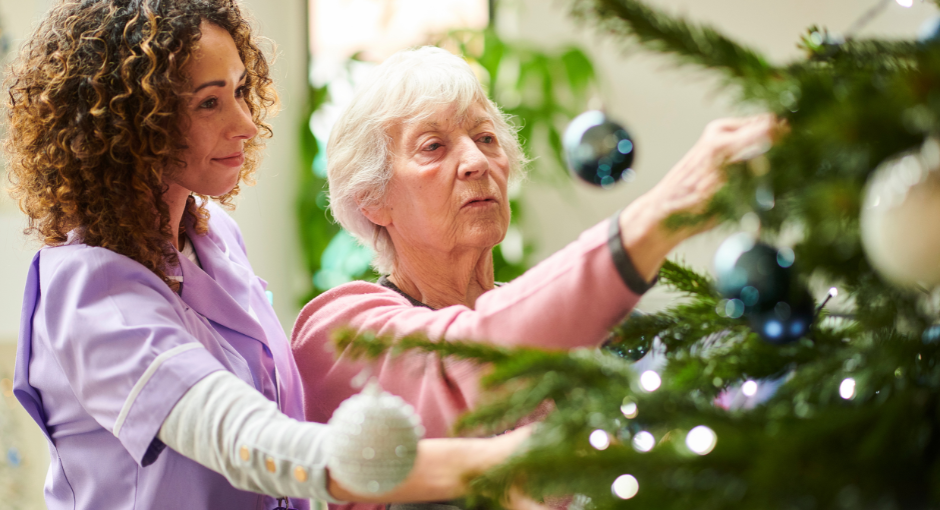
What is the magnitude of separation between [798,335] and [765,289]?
4 cm

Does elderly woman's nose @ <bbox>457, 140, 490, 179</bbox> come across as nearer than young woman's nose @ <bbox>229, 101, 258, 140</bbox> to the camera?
No

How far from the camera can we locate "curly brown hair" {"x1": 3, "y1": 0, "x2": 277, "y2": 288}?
0.95m

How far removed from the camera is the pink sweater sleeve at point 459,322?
0.65 metres

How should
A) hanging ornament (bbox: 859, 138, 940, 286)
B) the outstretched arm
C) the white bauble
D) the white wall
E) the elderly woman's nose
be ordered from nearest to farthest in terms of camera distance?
hanging ornament (bbox: 859, 138, 940, 286) < the white bauble < the outstretched arm < the elderly woman's nose < the white wall

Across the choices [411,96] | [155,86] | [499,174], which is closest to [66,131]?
[155,86]

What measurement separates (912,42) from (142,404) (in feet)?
2.44

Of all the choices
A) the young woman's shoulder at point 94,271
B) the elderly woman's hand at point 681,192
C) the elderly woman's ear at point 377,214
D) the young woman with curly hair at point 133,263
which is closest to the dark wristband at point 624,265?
the elderly woman's hand at point 681,192

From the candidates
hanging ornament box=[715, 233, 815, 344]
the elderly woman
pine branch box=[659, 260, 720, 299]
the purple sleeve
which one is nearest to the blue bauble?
hanging ornament box=[715, 233, 815, 344]

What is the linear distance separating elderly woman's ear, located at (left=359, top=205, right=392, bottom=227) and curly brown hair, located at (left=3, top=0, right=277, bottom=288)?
0.36m

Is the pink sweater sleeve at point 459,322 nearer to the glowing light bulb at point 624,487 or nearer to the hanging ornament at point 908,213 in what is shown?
the glowing light bulb at point 624,487

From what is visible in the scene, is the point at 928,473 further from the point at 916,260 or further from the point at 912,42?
the point at 912,42

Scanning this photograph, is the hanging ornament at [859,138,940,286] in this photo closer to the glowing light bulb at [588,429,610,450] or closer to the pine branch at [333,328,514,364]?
the pine branch at [333,328,514,364]

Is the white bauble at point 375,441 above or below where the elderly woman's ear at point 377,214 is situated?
above

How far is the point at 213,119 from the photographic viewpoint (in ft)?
3.34
